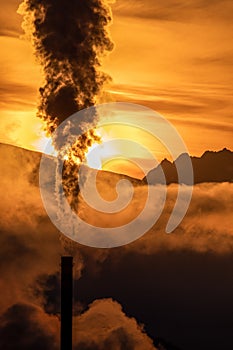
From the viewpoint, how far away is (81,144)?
56406 millimetres

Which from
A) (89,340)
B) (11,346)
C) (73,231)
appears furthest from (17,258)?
(73,231)

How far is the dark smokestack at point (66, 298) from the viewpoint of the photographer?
5362cm

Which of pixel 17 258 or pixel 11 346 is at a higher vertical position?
pixel 17 258

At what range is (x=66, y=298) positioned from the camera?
54.4 meters

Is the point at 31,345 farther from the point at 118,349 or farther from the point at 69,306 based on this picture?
the point at 69,306

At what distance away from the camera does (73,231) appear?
59.9 metres

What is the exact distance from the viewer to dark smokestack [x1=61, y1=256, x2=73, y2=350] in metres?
53.6

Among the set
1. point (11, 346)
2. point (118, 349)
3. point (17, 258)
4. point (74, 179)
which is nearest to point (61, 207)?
point (74, 179)

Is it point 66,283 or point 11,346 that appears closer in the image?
point 66,283

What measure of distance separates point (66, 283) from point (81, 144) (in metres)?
8.86

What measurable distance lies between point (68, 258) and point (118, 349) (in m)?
98.3

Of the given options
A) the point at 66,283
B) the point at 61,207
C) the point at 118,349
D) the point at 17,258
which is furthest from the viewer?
the point at 17,258

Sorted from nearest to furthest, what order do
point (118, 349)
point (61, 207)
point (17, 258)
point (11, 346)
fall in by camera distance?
point (61, 207) < point (118, 349) < point (11, 346) < point (17, 258)

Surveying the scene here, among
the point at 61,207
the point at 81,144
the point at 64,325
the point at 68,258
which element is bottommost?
the point at 64,325
